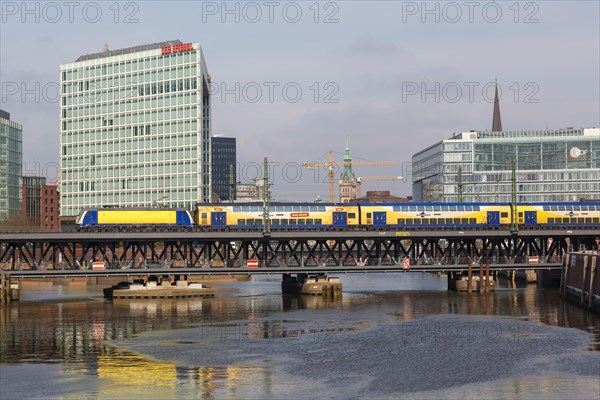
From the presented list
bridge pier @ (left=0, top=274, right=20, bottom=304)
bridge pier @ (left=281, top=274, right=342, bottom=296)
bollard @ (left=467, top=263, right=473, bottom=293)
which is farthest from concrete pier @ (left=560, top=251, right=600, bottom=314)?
bridge pier @ (left=0, top=274, right=20, bottom=304)

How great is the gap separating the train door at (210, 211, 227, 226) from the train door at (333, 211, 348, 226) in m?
15.8

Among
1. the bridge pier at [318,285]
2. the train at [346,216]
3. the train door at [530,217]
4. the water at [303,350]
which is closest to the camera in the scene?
the water at [303,350]

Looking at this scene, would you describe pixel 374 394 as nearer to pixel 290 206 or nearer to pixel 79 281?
pixel 290 206

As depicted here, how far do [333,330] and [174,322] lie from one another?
60.7 ft

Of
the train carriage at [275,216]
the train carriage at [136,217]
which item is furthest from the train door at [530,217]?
the train carriage at [136,217]

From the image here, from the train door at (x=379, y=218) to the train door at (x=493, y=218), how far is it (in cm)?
1568

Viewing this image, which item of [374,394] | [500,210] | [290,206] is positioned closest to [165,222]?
[290,206]

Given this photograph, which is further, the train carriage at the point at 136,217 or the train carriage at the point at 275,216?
the train carriage at the point at 275,216

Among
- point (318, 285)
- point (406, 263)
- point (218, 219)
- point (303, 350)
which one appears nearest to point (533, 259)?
point (406, 263)

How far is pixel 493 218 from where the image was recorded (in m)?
136

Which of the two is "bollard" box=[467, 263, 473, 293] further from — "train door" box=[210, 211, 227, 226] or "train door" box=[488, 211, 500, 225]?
"train door" box=[210, 211, 227, 226]

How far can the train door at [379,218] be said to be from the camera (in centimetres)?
13362

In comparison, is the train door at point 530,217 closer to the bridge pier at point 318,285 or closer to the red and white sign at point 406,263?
the red and white sign at point 406,263

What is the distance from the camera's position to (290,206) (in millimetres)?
132750
